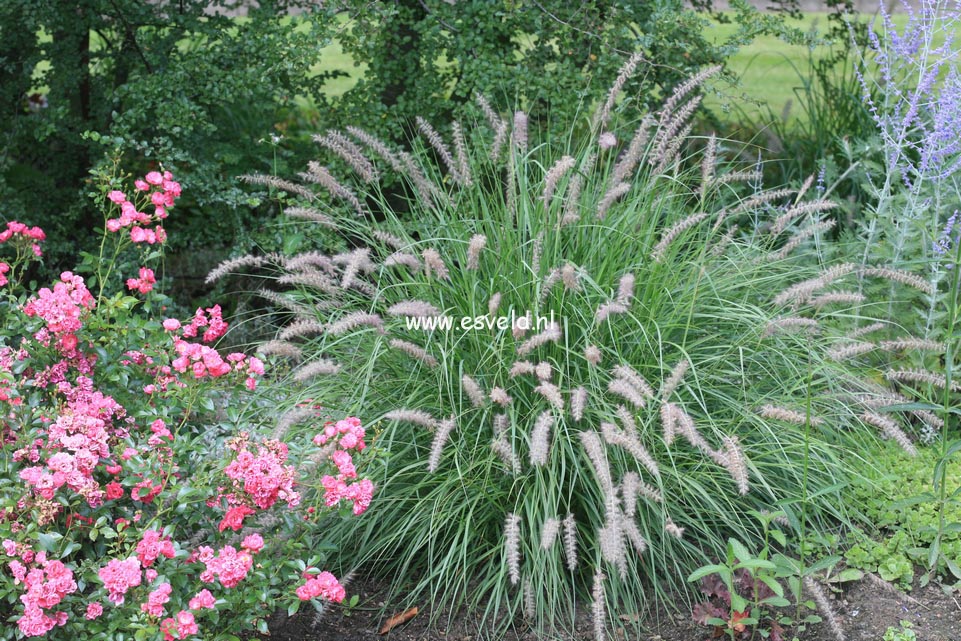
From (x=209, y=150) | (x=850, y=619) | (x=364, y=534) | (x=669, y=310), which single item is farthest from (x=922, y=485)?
(x=209, y=150)

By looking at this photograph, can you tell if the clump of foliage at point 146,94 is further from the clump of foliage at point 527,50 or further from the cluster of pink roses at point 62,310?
the cluster of pink roses at point 62,310

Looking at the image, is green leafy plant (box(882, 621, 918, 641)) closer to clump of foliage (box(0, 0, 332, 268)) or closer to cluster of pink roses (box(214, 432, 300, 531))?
cluster of pink roses (box(214, 432, 300, 531))

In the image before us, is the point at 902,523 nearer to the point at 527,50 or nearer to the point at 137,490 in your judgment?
the point at 137,490

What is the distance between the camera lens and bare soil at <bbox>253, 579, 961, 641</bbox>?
125 inches

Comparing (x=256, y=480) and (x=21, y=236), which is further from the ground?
(x=21, y=236)

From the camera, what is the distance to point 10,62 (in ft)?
17.5

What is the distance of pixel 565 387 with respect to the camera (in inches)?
131

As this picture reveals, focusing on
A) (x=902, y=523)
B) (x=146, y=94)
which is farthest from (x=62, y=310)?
(x=902, y=523)

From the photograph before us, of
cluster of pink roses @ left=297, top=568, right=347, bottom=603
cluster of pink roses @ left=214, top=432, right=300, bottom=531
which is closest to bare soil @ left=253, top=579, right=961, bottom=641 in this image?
cluster of pink roses @ left=297, top=568, right=347, bottom=603

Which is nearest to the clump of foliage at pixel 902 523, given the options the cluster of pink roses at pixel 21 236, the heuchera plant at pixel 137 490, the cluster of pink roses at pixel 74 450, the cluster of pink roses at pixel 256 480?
the heuchera plant at pixel 137 490

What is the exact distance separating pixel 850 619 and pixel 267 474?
191 centimetres

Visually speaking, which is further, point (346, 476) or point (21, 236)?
point (21, 236)

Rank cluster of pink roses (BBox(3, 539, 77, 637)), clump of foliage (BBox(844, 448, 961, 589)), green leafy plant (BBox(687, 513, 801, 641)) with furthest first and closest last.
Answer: clump of foliage (BBox(844, 448, 961, 589)), green leafy plant (BBox(687, 513, 801, 641)), cluster of pink roses (BBox(3, 539, 77, 637))

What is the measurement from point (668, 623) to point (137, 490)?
5.57 ft
